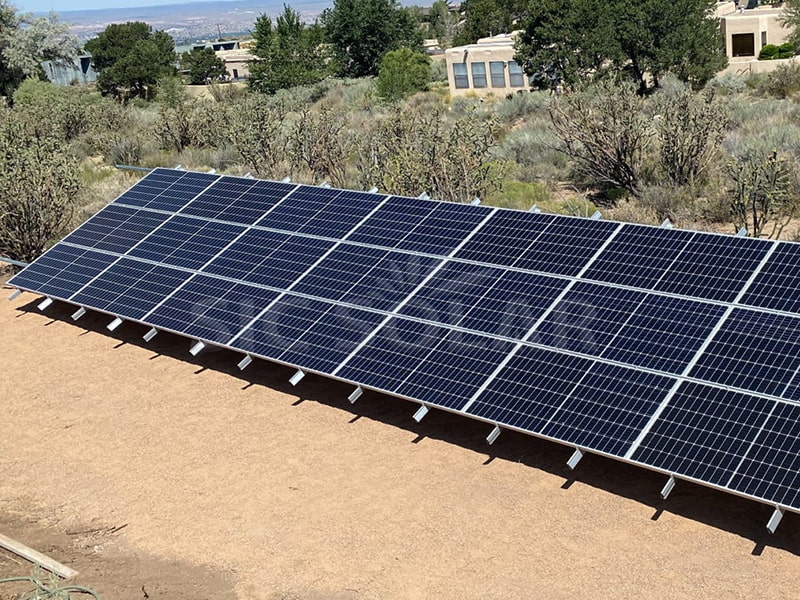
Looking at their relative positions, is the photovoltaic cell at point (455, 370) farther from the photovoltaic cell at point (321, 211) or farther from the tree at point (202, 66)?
the tree at point (202, 66)

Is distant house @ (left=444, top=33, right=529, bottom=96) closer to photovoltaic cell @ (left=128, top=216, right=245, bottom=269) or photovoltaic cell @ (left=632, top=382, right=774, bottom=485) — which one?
photovoltaic cell @ (left=128, top=216, right=245, bottom=269)

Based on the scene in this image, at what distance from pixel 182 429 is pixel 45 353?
453 cm

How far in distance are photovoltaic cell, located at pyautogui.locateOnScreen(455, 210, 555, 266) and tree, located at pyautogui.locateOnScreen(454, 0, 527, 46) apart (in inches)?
2731

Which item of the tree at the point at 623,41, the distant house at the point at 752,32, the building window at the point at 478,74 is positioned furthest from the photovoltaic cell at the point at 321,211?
the distant house at the point at 752,32

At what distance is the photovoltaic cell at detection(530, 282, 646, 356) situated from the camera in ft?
38.6

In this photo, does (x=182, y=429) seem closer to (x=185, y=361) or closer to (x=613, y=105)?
(x=185, y=361)

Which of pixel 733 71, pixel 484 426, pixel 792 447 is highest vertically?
pixel 792 447

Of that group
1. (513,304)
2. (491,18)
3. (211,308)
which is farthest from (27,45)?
(513,304)

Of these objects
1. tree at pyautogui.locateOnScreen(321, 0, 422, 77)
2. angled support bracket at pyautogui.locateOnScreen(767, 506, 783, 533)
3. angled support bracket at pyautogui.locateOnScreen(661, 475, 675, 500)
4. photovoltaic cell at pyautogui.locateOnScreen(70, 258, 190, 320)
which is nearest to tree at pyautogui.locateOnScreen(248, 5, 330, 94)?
tree at pyautogui.locateOnScreen(321, 0, 422, 77)

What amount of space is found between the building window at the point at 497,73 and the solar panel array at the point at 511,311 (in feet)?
115

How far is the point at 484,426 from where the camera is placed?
12.6 m

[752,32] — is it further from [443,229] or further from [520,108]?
[443,229]

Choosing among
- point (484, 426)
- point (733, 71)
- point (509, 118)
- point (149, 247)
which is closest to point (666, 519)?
point (484, 426)

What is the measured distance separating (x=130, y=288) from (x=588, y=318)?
8217 millimetres
